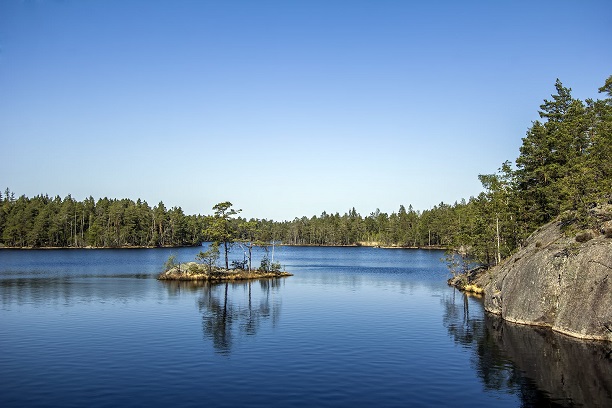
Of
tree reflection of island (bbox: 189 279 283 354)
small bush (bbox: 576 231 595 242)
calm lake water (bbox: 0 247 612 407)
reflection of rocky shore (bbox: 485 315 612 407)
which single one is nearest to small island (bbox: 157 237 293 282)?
tree reflection of island (bbox: 189 279 283 354)

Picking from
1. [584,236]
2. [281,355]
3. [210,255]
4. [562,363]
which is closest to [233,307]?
[281,355]

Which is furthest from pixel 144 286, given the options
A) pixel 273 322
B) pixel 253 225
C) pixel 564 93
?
pixel 564 93

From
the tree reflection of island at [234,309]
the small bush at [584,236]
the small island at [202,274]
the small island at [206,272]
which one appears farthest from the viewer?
the small island at [206,272]

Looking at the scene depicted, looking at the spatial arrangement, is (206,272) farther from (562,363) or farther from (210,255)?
(562,363)

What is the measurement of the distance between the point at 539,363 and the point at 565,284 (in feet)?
42.5

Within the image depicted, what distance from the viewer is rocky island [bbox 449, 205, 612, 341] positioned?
40.6 metres

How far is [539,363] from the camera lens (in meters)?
35.6

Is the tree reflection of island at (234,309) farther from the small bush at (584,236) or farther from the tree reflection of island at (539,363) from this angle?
the small bush at (584,236)

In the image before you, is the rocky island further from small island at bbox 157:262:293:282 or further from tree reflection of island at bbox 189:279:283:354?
small island at bbox 157:262:293:282

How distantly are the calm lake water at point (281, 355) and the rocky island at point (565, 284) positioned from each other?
69.0 inches

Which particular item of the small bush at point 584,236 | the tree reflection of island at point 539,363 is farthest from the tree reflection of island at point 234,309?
the small bush at point 584,236

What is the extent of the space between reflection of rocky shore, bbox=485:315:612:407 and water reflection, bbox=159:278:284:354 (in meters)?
23.4

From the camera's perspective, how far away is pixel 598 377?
31578 millimetres

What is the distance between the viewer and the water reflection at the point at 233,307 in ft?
152
